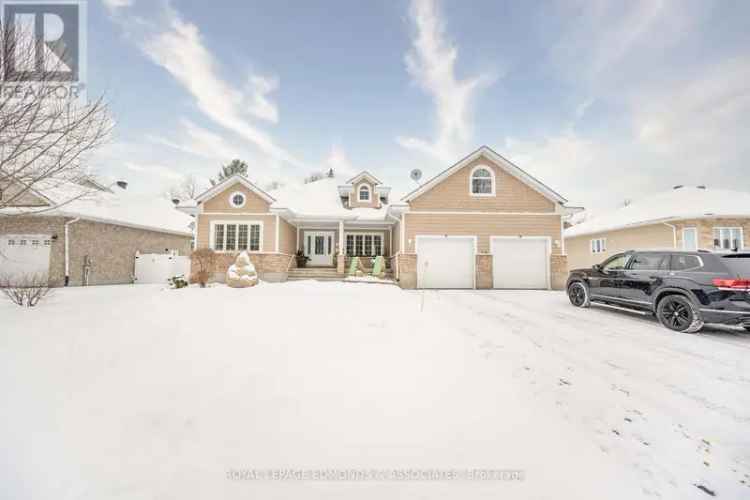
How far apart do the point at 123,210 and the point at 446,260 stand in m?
20.6

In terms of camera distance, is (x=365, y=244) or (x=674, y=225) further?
(x=365, y=244)

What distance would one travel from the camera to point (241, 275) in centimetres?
1033

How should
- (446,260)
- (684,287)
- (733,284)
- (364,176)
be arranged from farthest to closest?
(364,176) < (446,260) < (684,287) < (733,284)

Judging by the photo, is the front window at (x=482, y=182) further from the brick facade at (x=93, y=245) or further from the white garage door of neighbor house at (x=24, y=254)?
the white garage door of neighbor house at (x=24, y=254)

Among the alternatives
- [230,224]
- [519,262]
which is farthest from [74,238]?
[519,262]

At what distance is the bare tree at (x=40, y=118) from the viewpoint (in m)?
5.81

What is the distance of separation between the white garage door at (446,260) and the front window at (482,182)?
2546 millimetres

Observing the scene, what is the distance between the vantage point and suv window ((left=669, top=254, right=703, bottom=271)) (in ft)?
18.1

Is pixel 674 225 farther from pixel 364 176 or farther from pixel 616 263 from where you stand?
pixel 364 176

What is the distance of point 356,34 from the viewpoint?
1227cm

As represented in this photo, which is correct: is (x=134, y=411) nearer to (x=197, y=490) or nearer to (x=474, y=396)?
(x=197, y=490)

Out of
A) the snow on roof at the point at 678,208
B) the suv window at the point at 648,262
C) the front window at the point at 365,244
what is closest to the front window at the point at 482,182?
the front window at the point at 365,244

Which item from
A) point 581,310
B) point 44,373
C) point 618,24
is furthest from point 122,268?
point 618,24

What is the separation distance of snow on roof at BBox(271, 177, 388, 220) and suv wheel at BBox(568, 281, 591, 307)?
1037 centimetres
